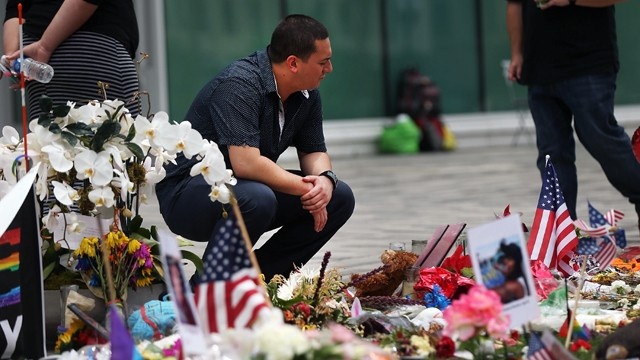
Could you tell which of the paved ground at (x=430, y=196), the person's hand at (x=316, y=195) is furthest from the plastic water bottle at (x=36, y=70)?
the paved ground at (x=430, y=196)

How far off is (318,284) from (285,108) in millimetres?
1106

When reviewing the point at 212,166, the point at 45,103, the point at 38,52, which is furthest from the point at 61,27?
the point at 212,166

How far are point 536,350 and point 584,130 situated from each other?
9.82 ft

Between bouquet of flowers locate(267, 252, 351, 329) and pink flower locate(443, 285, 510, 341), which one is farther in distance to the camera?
bouquet of flowers locate(267, 252, 351, 329)

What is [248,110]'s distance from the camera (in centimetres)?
501

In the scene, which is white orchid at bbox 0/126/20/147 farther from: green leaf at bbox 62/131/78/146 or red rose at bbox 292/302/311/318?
red rose at bbox 292/302/311/318

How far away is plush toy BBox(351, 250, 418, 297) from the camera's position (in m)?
5.00

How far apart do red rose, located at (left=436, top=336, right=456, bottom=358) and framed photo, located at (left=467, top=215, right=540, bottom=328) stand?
406 millimetres

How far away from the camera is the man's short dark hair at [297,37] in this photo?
196 inches

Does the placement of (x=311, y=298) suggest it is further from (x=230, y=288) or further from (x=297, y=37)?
(x=230, y=288)

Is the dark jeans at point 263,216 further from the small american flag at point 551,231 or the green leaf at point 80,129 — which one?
the small american flag at point 551,231

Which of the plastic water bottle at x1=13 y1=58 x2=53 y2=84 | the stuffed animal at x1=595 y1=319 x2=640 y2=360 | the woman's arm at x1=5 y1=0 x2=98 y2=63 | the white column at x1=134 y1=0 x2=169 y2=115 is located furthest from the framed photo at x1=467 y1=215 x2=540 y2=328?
the white column at x1=134 y1=0 x2=169 y2=115

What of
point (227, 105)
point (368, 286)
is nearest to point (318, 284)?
point (368, 286)

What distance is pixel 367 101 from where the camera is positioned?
53.4ft
